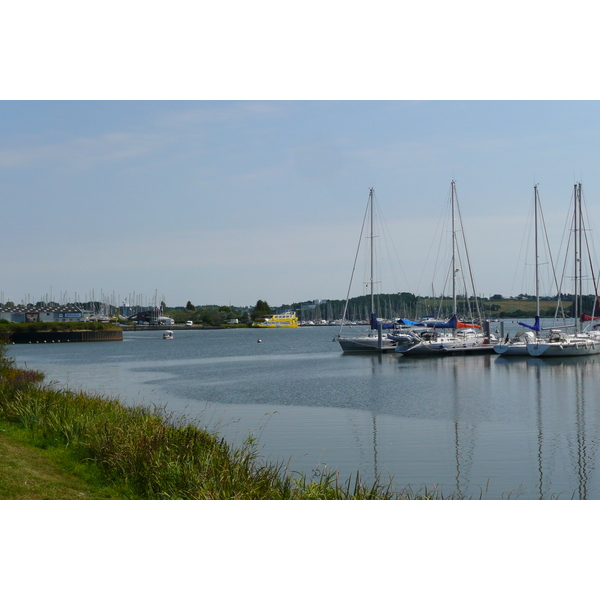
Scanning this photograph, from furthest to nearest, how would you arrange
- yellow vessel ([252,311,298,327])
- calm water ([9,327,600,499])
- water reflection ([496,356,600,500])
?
yellow vessel ([252,311,298,327]) → calm water ([9,327,600,499]) → water reflection ([496,356,600,500])

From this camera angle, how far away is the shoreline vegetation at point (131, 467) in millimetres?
10039

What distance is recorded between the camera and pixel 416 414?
80.6 feet

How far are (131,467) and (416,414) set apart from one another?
1515 cm

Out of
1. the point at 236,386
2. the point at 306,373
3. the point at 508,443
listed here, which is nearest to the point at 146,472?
the point at 508,443

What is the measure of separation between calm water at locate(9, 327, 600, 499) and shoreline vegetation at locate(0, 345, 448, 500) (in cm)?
238

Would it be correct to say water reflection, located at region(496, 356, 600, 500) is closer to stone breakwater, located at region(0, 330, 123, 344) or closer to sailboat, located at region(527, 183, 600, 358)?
sailboat, located at region(527, 183, 600, 358)

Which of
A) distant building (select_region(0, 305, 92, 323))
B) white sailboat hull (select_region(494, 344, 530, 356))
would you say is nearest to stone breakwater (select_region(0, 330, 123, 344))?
distant building (select_region(0, 305, 92, 323))

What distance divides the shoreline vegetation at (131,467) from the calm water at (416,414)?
7.81ft

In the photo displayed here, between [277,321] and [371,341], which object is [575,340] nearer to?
[371,341]

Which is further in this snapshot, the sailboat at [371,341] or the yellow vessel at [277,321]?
the yellow vessel at [277,321]

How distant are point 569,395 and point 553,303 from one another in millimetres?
40260

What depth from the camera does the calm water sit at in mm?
15148

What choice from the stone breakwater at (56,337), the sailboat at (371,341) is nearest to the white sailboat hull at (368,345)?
the sailboat at (371,341)

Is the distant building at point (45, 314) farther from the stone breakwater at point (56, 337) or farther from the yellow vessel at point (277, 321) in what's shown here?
the yellow vessel at point (277, 321)
